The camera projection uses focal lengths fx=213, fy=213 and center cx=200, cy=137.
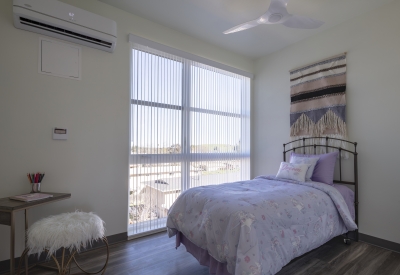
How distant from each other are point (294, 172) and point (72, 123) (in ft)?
8.49

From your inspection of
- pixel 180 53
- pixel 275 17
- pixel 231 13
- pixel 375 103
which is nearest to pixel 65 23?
pixel 180 53

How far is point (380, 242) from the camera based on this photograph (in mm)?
2408

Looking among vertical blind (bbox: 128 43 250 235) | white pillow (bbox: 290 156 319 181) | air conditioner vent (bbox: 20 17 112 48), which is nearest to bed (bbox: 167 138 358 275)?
white pillow (bbox: 290 156 319 181)

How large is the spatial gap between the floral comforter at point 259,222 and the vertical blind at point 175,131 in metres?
0.70

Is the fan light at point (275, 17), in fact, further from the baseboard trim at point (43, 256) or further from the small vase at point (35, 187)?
the baseboard trim at point (43, 256)

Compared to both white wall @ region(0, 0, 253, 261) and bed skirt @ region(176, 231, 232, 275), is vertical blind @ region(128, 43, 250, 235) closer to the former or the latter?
white wall @ region(0, 0, 253, 261)

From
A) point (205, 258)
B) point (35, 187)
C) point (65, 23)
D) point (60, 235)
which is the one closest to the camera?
point (60, 235)

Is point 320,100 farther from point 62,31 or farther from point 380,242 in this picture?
point 62,31

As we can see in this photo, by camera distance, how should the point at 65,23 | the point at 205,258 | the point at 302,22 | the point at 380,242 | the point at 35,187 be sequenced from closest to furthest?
the point at 205,258
the point at 35,187
the point at 65,23
the point at 302,22
the point at 380,242

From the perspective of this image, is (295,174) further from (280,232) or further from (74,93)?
(74,93)

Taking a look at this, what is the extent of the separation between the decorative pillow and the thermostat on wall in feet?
8.32

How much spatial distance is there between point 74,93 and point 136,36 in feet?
3.35

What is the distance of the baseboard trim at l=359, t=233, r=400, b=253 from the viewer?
2297mm

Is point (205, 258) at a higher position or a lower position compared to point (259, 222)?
lower
